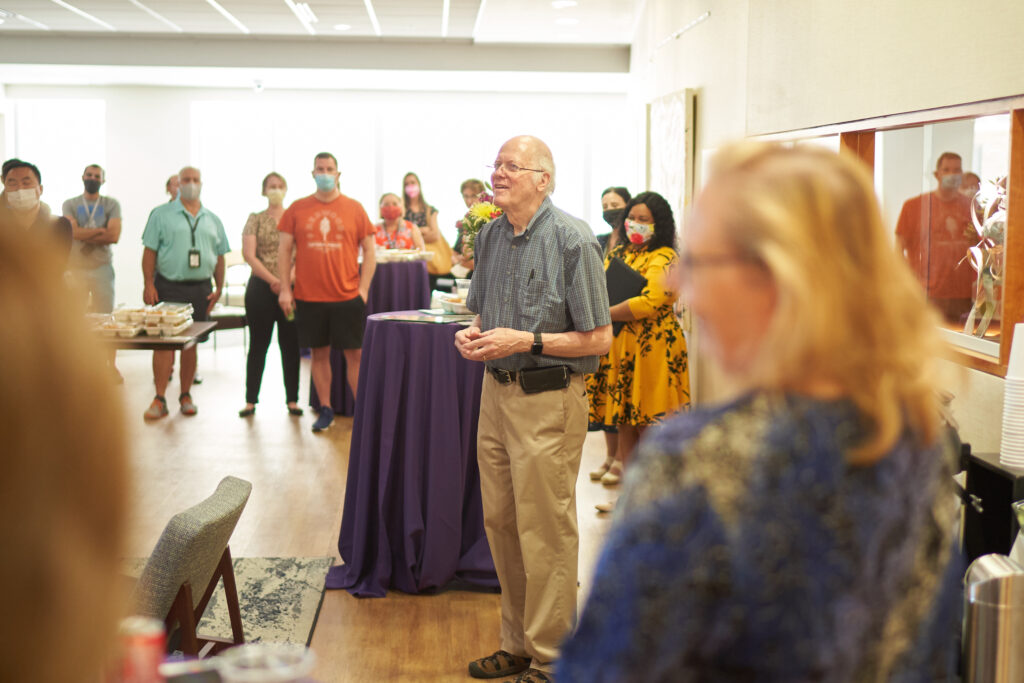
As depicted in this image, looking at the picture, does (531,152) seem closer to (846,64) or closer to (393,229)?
(846,64)

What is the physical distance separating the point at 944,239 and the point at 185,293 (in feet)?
18.5

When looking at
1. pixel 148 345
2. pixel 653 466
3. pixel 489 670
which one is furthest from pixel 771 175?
pixel 148 345

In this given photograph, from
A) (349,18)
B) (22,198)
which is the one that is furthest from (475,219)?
(349,18)

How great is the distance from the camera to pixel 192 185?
761 cm

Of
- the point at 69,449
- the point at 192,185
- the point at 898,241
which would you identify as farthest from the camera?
the point at 192,185

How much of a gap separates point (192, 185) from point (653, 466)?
732 centimetres

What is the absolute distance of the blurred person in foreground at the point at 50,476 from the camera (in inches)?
31.6

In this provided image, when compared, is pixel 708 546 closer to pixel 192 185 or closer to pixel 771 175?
pixel 771 175

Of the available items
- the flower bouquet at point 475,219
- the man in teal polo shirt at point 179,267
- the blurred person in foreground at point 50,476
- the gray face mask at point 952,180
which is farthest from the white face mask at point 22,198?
the blurred person in foreground at point 50,476

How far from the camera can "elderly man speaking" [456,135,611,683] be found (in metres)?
2.97

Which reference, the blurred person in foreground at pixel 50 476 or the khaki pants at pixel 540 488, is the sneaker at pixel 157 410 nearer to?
the khaki pants at pixel 540 488

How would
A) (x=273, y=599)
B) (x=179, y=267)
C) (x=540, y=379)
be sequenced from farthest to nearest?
(x=179, y=267) < (x=273, y=599) < (x=540, y=379)

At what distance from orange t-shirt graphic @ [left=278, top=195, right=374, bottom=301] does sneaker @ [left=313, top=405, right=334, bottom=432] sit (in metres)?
0.82

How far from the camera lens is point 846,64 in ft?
13.4
